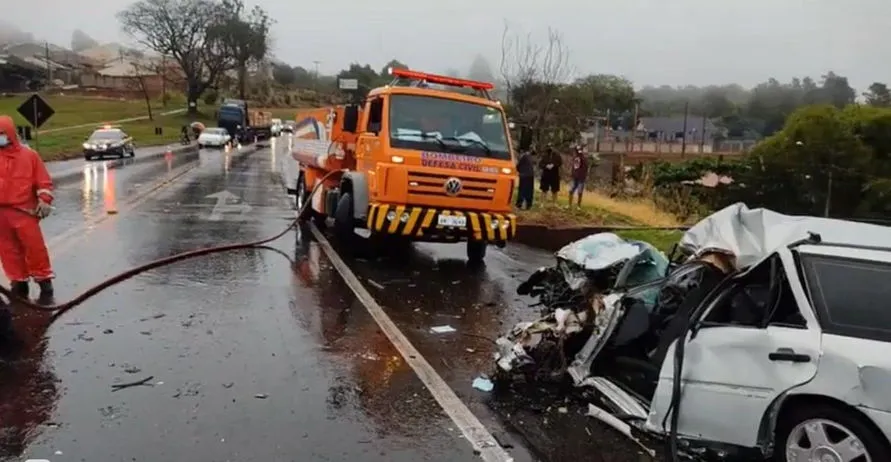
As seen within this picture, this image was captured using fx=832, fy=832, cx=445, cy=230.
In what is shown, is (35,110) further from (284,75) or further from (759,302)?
(284,75)

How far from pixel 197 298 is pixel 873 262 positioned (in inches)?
257

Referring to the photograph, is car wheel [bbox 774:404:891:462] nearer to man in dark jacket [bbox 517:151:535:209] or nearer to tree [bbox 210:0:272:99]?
man in dark jacket [bbox 517:151:535:209]

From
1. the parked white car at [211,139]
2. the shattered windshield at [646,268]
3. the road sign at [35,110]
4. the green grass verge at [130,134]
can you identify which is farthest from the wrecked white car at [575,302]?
the parked white car at [211,139]

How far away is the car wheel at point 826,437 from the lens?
13.3 feet

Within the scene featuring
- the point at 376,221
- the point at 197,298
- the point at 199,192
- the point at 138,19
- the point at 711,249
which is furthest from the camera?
the point at 138,19

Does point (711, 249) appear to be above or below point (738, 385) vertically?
above

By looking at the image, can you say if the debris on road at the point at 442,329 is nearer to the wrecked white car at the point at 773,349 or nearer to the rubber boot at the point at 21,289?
the wrecked white car at the point at 773,349

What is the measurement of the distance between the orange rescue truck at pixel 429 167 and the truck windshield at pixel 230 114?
5482 centimetres

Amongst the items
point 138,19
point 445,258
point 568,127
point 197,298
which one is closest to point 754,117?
point 568,127

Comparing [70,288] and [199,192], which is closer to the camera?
[70,288]

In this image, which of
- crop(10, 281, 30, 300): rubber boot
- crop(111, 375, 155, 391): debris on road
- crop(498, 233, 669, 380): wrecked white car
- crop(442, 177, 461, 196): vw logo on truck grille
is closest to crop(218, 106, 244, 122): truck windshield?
crop(442, 177, 461, 196): vw logo on truck grille

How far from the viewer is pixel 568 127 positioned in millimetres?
33844

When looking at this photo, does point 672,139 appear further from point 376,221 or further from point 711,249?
point 711,249

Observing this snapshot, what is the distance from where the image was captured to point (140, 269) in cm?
998
